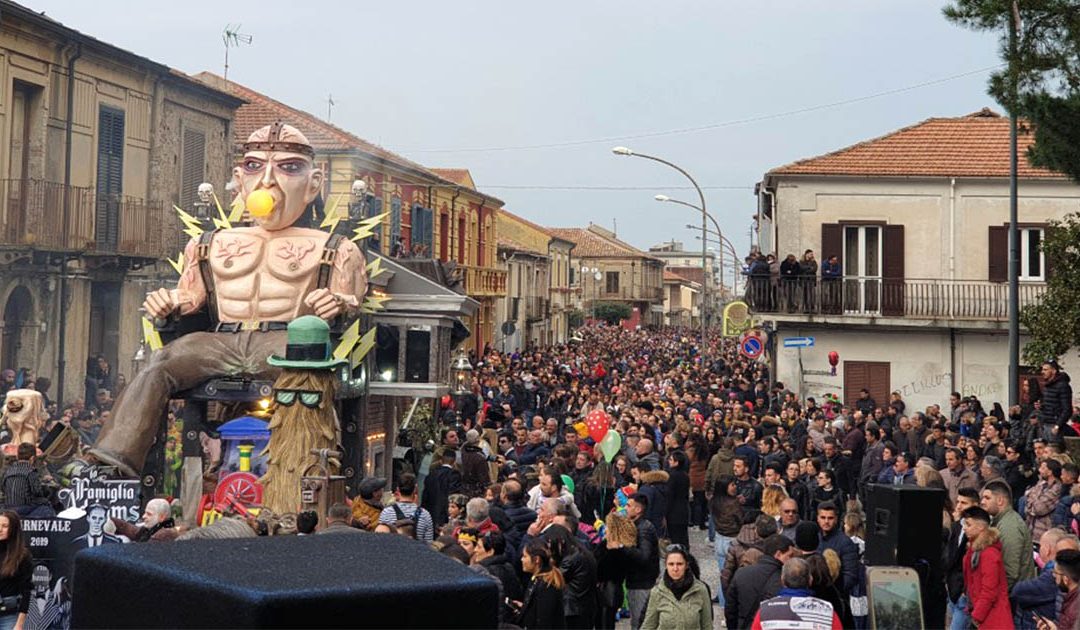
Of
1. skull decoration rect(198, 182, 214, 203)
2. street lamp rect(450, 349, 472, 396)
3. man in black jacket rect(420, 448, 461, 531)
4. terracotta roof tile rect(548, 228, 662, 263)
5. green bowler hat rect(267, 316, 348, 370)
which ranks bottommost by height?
man in black jacket rect(420, 448, 461, 531)

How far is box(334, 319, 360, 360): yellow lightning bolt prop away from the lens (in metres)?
15.8

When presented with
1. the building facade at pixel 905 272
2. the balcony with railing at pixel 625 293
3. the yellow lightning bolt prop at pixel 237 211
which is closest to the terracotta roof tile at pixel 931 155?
the building facade at pixel 905 272

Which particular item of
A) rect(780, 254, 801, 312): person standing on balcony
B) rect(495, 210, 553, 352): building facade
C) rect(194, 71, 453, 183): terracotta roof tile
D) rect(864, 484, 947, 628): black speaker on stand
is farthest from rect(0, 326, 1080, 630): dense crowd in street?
rect(495, 210, 553, 352): building facade

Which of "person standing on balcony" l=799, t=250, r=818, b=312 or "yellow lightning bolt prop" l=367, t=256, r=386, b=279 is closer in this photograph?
"yellow lightning bolt prop" l=367, t=256, r=386, b=279

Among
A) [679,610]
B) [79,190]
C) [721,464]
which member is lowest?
[679,610]

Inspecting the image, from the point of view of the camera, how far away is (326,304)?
611 inches

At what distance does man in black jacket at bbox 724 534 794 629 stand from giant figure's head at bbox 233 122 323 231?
8071 millimetres

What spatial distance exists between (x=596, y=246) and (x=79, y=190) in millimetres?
94815

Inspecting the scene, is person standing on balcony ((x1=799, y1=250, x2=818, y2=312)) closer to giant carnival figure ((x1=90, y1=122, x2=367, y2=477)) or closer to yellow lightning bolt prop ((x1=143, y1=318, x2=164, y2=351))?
giant carnival figure ((x1=90, y1=122, x2=367, y2=477))

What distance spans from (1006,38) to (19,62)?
16.8 metres

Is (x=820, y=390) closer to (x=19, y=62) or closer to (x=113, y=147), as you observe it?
(x=113, y=147)

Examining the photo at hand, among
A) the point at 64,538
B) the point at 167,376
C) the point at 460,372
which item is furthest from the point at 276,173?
the point at 460,372

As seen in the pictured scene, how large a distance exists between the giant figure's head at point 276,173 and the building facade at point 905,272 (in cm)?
1723

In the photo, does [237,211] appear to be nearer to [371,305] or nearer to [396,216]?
[371,305]
